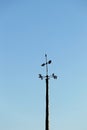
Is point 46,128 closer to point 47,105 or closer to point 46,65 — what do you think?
point 47,105

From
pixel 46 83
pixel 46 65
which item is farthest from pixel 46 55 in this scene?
pixel 46 83

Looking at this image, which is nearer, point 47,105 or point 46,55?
point 47,105

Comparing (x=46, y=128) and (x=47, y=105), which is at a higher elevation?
(x=47, y=105)

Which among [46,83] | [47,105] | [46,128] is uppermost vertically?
[46,83]

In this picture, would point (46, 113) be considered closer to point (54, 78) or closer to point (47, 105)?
point (47, 105)

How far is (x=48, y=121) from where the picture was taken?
2647 centimetres

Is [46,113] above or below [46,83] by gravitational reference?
below

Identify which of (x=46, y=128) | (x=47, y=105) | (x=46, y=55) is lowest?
(x=46, y=128)

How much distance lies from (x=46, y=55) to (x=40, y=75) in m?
2.10

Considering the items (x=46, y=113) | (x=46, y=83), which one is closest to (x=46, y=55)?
(x=46, y=83)

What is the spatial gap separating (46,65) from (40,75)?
3.92 feet

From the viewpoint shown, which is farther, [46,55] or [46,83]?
[46,55]

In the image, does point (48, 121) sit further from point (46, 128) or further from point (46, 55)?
point (46, 55)

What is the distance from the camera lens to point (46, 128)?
26266 millimetres
